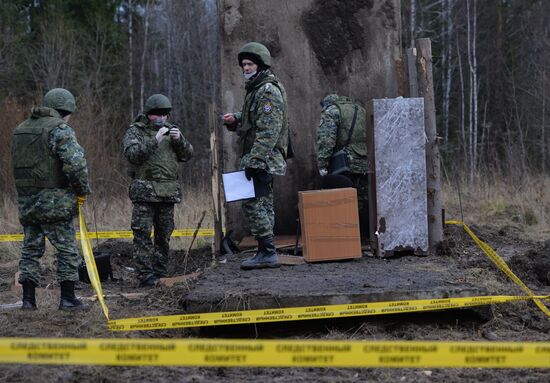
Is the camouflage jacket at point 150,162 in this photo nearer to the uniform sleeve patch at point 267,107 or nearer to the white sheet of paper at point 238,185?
the white sheet of paper at point 238,185

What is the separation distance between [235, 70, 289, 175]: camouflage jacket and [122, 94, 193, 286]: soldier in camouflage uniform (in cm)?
91

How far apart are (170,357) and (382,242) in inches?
170

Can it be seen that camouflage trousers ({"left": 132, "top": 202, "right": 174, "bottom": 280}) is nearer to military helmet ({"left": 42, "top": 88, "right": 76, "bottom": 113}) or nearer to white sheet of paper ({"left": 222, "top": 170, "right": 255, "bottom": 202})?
white sheet of paper ({"left": 222, "top": 170, "right": 255, "bottom": 202})

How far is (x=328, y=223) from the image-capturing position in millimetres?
7750

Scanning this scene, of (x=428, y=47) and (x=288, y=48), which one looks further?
(x=288, y=48)

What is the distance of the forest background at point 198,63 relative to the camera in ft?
72.7

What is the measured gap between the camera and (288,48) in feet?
30.6

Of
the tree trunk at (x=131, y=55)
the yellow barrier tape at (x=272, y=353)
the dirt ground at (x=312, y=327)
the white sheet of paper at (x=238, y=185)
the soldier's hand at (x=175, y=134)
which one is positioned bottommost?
the dirt ground at (x=312, y=327)

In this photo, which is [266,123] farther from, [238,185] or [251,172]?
[238,185]

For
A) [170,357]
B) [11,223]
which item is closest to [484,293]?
[170,357]

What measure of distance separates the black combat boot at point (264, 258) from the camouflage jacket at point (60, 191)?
5.37 feet

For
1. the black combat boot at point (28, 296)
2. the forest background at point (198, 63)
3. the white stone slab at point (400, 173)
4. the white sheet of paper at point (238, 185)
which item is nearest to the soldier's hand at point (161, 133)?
the white sheet of paper at point (238, 185)

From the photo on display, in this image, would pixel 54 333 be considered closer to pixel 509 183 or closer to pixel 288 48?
pixel 288 48

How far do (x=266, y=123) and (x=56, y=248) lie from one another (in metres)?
2.15
